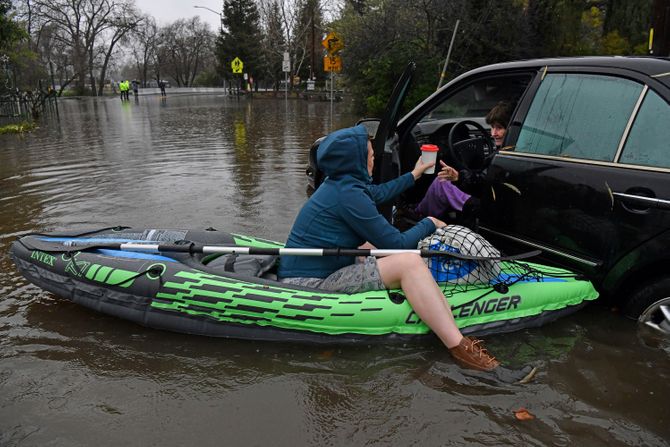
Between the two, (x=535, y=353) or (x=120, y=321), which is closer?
(x=535, y=353)

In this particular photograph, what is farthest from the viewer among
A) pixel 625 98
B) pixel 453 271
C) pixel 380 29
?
pixel 380 29

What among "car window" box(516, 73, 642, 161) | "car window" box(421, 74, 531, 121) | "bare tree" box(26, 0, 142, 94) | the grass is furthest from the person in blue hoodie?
"bare tree" box(26, 0, 142, 94)

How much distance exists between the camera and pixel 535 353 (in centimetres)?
322

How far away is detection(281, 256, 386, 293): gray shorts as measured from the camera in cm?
329

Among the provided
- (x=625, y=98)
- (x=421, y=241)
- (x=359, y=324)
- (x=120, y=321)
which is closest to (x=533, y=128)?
(x=625, y=98)

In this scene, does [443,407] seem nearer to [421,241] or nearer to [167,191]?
[421,241]

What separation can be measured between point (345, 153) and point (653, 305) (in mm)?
2093

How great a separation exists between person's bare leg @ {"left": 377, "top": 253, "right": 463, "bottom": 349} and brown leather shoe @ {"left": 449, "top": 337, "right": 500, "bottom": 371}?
37 mm

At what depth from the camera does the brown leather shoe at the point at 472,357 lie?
118 inches

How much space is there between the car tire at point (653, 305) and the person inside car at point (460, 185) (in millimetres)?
1354

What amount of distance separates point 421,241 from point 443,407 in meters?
1.16

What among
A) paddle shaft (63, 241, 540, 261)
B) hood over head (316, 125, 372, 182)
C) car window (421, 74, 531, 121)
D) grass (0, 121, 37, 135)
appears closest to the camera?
hood over head (316, 125, 372, 182)

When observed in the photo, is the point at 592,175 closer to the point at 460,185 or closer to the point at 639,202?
the point at 639,202

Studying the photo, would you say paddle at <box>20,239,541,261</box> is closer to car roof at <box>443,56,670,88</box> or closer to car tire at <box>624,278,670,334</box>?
car tire at <box>624,278,670,334</box>
